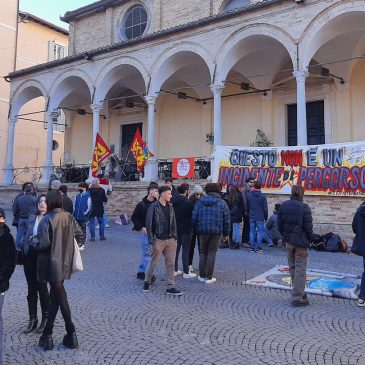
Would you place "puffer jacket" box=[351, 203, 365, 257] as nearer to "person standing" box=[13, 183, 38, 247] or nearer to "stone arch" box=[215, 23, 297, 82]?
"person standing" box=[13, 183, 38, 247]

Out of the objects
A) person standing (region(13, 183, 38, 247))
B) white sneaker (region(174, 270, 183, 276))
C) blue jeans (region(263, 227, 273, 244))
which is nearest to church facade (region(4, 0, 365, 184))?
blue jeans (region(263, 227, 273, 244))

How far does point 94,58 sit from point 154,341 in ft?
52.8

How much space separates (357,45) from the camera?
1423 cm

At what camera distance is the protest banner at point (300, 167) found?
1092cm

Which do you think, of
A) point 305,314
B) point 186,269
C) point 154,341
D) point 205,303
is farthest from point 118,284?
point 305,314

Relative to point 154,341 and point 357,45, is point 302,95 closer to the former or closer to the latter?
point 357,45

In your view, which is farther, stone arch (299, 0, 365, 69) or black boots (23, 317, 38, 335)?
stone arch (299, 0, 365, 69)

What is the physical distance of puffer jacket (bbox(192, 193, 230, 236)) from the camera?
6.92 meters

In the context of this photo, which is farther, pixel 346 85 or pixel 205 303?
pixel 346 85

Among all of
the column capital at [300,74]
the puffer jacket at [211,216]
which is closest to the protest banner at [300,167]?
the column capital at [300,74]

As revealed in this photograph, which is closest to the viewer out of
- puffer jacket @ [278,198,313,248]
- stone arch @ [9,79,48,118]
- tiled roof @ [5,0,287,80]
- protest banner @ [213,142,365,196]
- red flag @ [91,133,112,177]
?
puffer jacket @ [278,198,313,248]

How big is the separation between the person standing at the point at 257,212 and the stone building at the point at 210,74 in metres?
2.52

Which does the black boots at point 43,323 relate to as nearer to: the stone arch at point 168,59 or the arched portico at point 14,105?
the stone arch at point 168,59

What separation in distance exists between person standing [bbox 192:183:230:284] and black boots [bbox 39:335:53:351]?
3330mm
